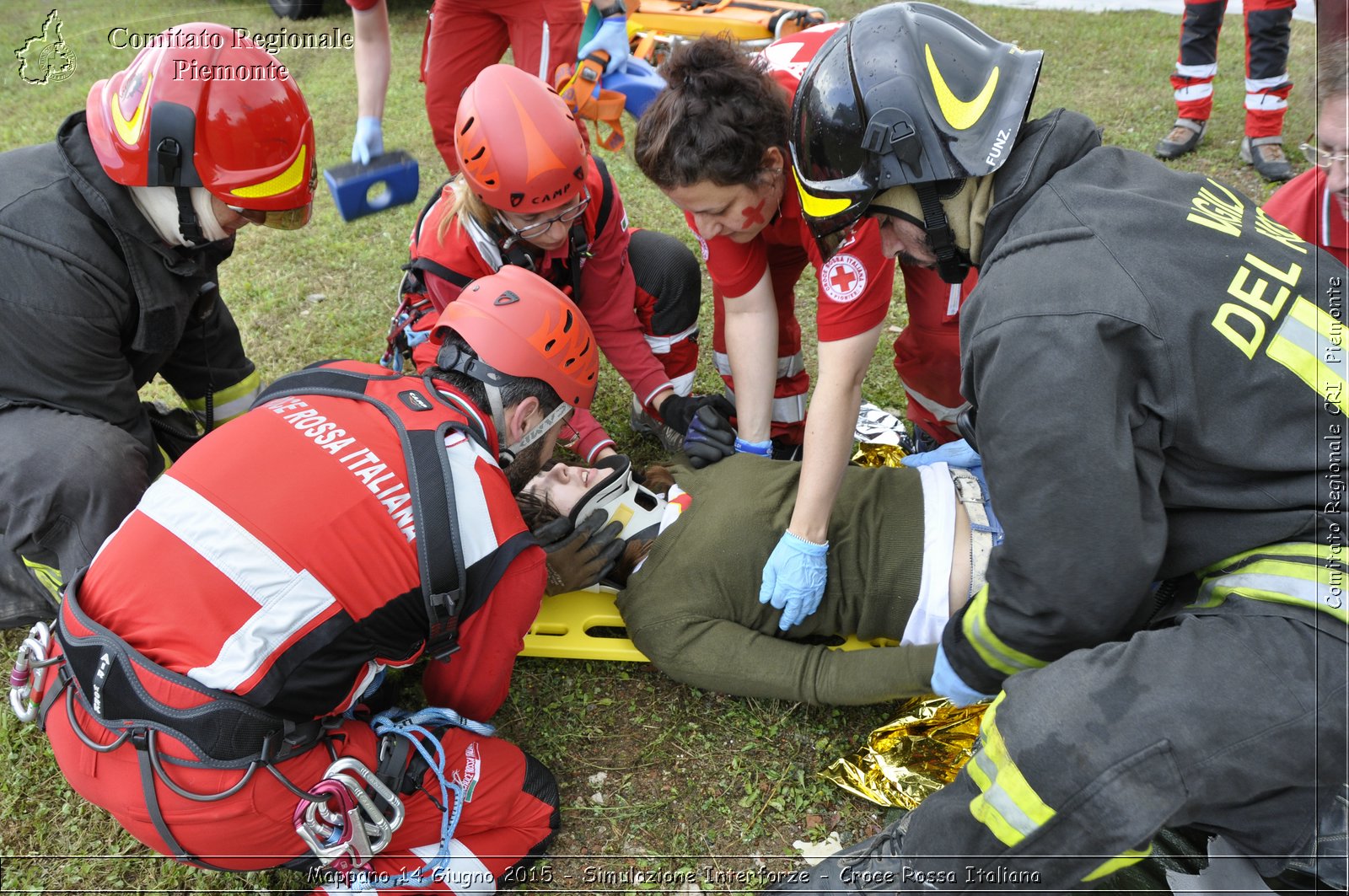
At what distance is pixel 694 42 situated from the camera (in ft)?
10.5

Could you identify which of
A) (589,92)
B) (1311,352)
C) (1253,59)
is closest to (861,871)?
(1311,352)

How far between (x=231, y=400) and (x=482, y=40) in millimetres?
2406

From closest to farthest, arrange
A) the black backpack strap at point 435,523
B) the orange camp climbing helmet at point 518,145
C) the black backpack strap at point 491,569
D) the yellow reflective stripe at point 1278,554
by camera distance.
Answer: the yellow reflective stripe at point 1278,554 < the black backpack strap at point 435,523 < the black backpack strap at point 491,569 < the orange camp climbing helmet at point 518,145

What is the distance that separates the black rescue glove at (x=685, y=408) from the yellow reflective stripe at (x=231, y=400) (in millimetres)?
1891

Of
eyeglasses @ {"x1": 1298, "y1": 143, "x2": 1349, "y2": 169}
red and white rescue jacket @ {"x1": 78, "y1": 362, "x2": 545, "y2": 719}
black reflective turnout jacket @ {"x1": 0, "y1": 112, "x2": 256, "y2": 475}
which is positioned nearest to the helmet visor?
black reflective turnout jacket @ {"x1": 0, "y1": 112, "x2": 256, "y2": 475}

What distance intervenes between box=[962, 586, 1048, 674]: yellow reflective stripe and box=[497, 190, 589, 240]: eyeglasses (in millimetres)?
2338

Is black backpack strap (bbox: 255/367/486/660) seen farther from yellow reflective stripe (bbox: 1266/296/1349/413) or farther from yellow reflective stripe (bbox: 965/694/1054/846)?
yellow reflective stripe (bbox: 1266/296/1349/413)

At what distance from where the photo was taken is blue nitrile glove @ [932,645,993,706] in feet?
7.86

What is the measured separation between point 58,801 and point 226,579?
143 centimetres

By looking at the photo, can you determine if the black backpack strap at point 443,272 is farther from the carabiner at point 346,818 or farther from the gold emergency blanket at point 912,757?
the gold emergency blanket at point 912,757

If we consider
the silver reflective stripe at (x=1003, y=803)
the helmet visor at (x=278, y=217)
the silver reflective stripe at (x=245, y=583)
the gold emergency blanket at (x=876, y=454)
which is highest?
the helmet visor at (x=278, y=217)

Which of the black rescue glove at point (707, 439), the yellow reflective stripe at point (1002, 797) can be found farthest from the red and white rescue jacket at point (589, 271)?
the yellow reflective stripe at point (1002, 797)

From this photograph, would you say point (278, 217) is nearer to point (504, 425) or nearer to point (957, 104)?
point (504, 425)

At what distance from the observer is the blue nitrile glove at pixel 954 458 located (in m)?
3.37
